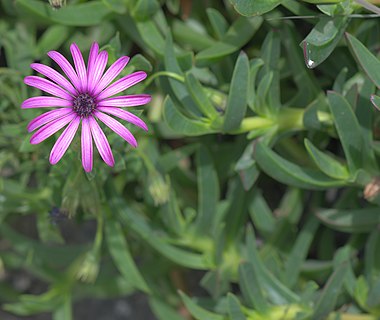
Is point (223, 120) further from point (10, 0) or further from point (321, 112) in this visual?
point (10, 0)

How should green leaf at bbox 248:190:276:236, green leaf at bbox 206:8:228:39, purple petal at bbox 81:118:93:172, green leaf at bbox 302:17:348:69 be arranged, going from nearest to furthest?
purple petal at bbox 81:118:93:172 < green leaf at bbox 302:17:348:69 < green leaf at bbox 206:8:228:39 < green leaf at bbox 248:190:276:236

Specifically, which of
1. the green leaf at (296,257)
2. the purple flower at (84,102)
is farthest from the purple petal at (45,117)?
the green leaf at (296,257)

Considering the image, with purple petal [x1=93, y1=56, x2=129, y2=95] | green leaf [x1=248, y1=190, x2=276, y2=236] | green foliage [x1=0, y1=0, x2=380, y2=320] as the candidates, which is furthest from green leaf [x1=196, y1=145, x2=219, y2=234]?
purple petal [x1=93, y1=56, x2=129, y2=95]

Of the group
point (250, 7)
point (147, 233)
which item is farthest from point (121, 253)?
point (250, 7)

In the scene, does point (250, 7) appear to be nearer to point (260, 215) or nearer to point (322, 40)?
point (322, 40)

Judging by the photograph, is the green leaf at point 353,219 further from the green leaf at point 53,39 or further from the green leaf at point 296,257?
the green leaf at point 53,39

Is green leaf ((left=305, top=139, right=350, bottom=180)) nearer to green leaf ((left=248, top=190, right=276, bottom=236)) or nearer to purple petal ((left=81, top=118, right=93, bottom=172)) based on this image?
green leaf ((left=248, top=190, right=276, bottom=236))
